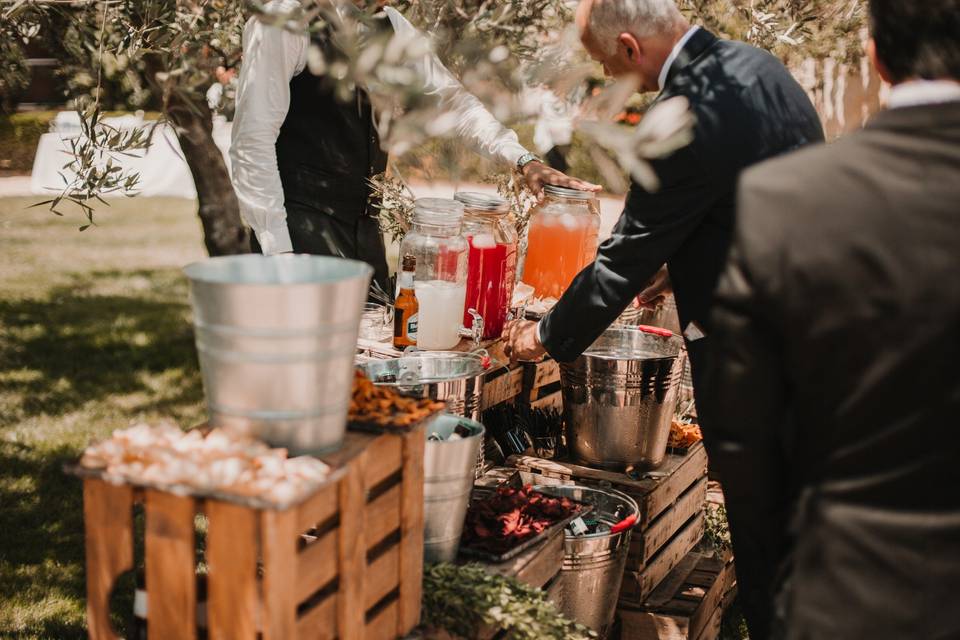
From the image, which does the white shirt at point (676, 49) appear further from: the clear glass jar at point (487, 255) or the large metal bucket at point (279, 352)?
the large metal bucket at point (279, 352)

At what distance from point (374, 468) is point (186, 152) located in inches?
130

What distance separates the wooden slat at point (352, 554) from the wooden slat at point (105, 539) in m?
0.35

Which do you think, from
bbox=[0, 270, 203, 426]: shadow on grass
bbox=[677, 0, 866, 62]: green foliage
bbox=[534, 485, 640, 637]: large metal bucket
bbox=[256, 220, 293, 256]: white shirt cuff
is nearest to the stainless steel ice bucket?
bbox=[534, 485, 640, 637]: large metal bucket

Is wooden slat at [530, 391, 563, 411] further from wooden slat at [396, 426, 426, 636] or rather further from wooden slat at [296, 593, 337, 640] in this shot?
wooden slat at [296, 593, 337, 640]

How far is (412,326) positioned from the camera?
111 inches

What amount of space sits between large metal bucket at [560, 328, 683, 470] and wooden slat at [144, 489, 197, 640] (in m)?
1.61

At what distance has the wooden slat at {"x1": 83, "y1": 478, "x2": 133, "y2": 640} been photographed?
1.63m

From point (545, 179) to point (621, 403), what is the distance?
813 mm

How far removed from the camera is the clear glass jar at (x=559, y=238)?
3240 millimetres

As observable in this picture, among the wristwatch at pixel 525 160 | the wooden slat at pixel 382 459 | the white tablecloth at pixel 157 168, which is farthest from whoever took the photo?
the white tablecloth at pixel 157 168

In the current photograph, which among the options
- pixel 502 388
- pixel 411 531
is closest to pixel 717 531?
pixel 502 388

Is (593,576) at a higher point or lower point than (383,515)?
lower

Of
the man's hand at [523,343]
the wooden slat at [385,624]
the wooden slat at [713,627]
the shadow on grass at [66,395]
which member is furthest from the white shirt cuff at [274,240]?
the wooden slat at [713,627]

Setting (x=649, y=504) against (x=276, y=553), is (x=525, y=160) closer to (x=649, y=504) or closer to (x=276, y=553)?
(x=649, y=504)
